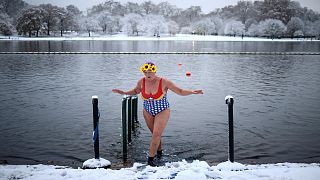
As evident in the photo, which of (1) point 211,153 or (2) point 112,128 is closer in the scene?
(1) point 211,153

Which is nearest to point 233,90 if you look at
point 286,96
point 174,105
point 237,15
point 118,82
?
point 286,96

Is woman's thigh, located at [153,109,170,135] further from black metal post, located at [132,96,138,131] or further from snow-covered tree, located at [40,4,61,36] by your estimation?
snow-covered tree, located at [40,4,61,36]

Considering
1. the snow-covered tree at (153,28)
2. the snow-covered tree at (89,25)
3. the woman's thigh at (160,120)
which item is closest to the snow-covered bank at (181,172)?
the woman's thigh at (160,120)

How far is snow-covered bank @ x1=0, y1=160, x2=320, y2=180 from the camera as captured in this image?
575 cm

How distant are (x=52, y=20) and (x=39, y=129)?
10318 cm

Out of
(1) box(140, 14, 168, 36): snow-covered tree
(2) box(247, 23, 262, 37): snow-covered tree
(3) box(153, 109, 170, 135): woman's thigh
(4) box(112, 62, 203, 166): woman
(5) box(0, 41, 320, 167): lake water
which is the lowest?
(5) box(0, 41, 320, 167): lake water

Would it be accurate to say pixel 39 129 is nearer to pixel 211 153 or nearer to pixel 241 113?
pixel 211 153

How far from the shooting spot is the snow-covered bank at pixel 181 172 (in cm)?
575

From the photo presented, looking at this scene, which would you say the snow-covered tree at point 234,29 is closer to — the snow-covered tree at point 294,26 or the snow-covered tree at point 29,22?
the snow-covered tree at point 294,26

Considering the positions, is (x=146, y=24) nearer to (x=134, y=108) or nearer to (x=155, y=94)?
(x=134, y=108)

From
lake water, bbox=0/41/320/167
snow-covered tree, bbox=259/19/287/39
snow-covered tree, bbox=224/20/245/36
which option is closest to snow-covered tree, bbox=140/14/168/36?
snow-covered tree, bbox=224/20/245/36

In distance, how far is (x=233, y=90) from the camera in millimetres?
15781

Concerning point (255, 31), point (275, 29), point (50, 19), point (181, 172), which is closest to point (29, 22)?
point (50, 19)

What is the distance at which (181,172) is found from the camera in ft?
19.4
